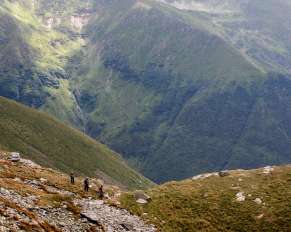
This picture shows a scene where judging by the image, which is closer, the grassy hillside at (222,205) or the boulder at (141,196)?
the grassy hillside at (222,205)

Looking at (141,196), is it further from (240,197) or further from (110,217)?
(240,197)

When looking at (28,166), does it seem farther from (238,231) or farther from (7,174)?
(238,231)

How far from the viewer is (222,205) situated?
80.8 meters

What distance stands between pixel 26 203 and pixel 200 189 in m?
37.1

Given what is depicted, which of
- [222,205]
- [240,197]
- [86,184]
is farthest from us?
[240,197]

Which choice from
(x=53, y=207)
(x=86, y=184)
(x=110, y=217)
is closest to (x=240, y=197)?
(x=110, y=217)

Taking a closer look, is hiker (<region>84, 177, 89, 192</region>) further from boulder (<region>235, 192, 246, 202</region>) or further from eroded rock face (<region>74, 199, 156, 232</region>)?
boulder (<region>235, 192, 246, 202</region>)

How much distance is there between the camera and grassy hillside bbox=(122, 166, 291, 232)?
74.2m

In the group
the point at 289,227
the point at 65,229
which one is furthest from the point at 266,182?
the point at 65,229

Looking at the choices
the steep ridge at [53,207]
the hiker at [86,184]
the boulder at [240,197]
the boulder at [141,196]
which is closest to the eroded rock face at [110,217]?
the steep ridge at [53,207]

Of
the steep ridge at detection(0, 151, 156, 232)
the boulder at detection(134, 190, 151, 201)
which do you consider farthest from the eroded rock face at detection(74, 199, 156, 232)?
the boulder at detection(134, 190, 151, 201)

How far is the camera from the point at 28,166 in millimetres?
93812

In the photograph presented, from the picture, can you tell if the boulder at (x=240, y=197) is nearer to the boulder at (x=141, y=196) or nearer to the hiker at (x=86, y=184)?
the boulder at (x=141, y=196)

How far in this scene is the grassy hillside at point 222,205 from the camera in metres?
74.2
